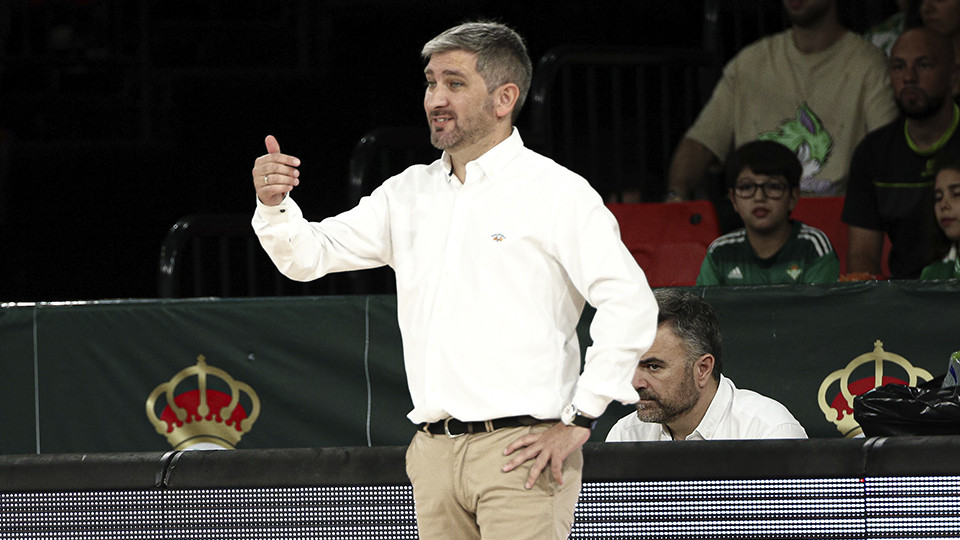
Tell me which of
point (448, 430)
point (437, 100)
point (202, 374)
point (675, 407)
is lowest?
point (202, 374)

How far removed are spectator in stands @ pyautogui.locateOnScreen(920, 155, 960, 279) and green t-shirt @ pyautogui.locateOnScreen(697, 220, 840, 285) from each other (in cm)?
41

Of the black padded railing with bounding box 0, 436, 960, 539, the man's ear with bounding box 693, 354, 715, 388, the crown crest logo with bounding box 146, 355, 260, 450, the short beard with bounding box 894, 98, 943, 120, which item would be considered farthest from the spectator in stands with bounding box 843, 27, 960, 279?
the black padded railing with bounding box 0, 436, 960, 539

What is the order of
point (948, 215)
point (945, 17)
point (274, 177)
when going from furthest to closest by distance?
point (945, 17)
point (948, 215)
point (274, 177)

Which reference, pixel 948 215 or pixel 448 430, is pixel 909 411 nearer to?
pixel 448 430

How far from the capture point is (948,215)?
5227 mm

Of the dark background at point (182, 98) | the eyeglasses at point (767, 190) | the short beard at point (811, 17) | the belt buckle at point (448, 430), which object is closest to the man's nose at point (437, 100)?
the belt buckle at point (448, 430)

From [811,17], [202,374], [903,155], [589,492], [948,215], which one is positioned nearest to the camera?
[589,492]

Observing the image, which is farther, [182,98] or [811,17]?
[182,98]

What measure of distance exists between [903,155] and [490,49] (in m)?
3.84

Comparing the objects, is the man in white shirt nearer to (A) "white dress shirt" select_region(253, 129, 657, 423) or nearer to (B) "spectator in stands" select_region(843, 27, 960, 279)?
(A) "white dress shirt" select_region(253, 129, 657, 423)

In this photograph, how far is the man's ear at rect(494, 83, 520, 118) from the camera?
2725 millimetres

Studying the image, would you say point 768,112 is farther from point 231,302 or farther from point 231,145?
point 231,145

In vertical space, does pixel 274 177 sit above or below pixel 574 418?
above

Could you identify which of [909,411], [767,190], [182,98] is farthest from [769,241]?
[182,98]
